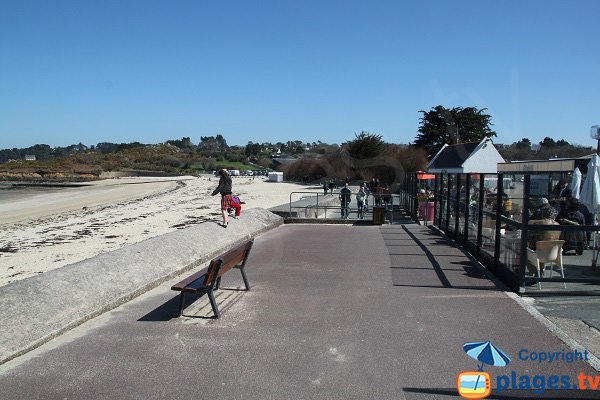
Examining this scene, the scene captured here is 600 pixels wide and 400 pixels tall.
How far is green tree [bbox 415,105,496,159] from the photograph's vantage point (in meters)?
73.2

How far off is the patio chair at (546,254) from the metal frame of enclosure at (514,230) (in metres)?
0.16

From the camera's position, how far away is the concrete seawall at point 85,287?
535 cm

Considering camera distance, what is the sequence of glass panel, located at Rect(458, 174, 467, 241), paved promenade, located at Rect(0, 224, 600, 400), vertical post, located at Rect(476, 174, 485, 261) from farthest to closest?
glass panel, located at Rect(458, 174, 467, 241) < vertical post, located at Rect(476, 174, 485, 261) < paved promenade, located at Rect(0, 224, 600, 400)

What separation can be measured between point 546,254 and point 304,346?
14.2 ft

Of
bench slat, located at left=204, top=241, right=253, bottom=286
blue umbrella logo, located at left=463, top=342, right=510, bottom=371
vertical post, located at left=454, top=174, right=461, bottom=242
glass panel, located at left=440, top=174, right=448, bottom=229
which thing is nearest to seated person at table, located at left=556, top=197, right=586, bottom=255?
vertical post, located at left=454, top=174, right=461, bottom=242

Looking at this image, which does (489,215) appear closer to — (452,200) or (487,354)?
(452,200)

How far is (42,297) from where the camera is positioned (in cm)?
596

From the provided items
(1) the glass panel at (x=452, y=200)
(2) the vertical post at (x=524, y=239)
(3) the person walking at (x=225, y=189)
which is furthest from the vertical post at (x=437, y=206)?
(2) the vertical post at (x=524, y=239)

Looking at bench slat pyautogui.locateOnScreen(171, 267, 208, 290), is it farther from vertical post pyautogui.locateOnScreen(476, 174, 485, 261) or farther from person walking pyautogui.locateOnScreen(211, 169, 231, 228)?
person walking pyautogui.locateOnScreen(211, 169, 231, 228)

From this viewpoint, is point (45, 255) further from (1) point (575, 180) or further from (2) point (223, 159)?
(2) point (223, 159)

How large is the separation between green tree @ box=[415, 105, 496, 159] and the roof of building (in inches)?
644

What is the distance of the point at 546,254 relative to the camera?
301 inches

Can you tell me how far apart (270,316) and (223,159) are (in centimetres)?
17714

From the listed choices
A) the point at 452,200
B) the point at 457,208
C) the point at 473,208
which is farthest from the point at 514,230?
the point at 452,200
